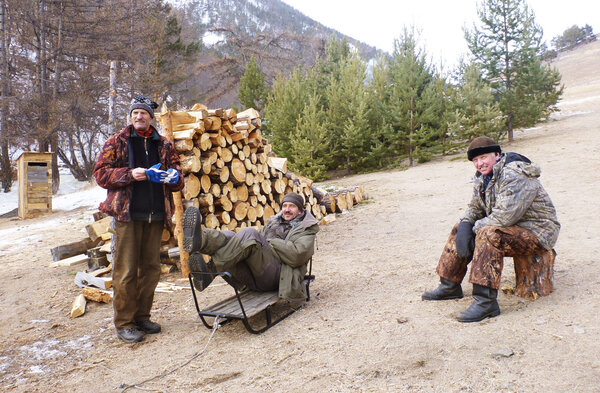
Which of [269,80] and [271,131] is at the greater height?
[269,80]

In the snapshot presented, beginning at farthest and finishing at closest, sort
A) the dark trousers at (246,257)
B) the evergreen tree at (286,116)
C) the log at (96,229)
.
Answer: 1. the evergreen tree at (286,116)
2. the log at (96,229)
3. the dark trousers at (246,257)

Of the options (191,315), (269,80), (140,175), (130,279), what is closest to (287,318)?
(191,315)

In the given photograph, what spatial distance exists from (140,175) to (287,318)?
1697 millimetres

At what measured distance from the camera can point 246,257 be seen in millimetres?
3277

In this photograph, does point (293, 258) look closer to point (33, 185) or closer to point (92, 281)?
point (92, 281)

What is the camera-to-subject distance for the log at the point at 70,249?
6039mm

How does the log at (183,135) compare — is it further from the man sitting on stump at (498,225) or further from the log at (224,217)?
the man sitting on stump at (498,225)

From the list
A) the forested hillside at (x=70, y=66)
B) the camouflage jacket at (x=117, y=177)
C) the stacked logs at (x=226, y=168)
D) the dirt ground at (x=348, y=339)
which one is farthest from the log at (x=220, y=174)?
the forested hillside at (x=70, y=66)

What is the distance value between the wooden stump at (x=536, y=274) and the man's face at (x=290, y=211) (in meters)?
1.93

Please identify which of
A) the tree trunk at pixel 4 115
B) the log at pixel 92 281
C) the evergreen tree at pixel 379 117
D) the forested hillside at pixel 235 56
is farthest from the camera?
the forested hillside at pixel 235 56

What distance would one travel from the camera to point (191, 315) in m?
3.79

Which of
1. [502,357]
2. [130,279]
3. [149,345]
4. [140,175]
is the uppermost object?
[140,175]

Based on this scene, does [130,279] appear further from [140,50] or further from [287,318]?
[140,50]

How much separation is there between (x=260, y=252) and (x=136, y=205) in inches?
42.4
